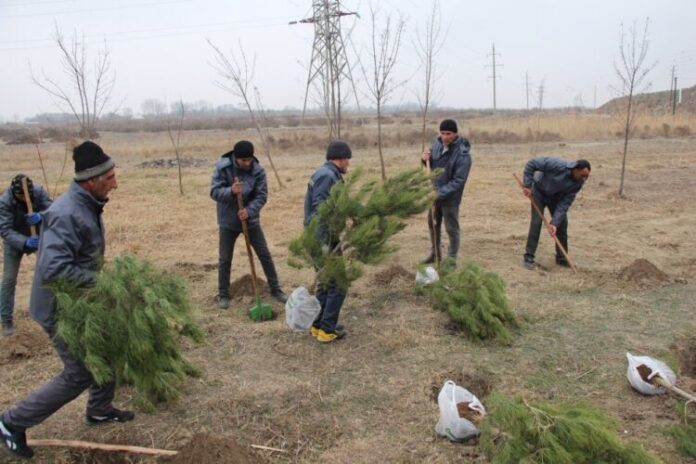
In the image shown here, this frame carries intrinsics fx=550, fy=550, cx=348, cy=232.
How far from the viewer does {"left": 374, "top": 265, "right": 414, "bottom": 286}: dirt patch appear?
6.16m

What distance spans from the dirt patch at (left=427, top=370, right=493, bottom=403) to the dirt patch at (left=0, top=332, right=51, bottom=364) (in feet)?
10.7

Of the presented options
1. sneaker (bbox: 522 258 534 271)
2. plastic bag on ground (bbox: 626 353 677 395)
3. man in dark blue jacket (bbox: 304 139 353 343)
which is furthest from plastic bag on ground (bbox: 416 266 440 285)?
plastic bag on ground (bbox: 626 353 677 395)

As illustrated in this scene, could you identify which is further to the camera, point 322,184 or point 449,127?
point 449,127

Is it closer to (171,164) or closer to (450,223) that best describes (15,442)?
(450,223)

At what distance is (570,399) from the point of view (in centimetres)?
379

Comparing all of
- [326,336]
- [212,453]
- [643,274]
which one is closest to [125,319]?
[212,453]

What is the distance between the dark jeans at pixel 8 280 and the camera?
4.90 m

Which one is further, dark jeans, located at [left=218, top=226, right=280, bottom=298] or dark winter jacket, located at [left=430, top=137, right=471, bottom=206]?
dark winter jacket, located at [left=430, top=137, right=471, bottom=206]

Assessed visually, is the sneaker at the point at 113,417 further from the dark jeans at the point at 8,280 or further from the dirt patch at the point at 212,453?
the dark jeans at the point at 8,280

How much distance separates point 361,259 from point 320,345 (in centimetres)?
81

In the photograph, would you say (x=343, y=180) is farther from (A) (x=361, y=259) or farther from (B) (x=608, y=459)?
(B) (x=608, y=459)

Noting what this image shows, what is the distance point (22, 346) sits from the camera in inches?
184

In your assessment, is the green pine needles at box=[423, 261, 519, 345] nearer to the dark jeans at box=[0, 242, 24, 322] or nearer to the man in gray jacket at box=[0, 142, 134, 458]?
the man in gray jacket at box=[0, 142, 134, 458]

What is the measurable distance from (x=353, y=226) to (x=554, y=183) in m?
3.06
